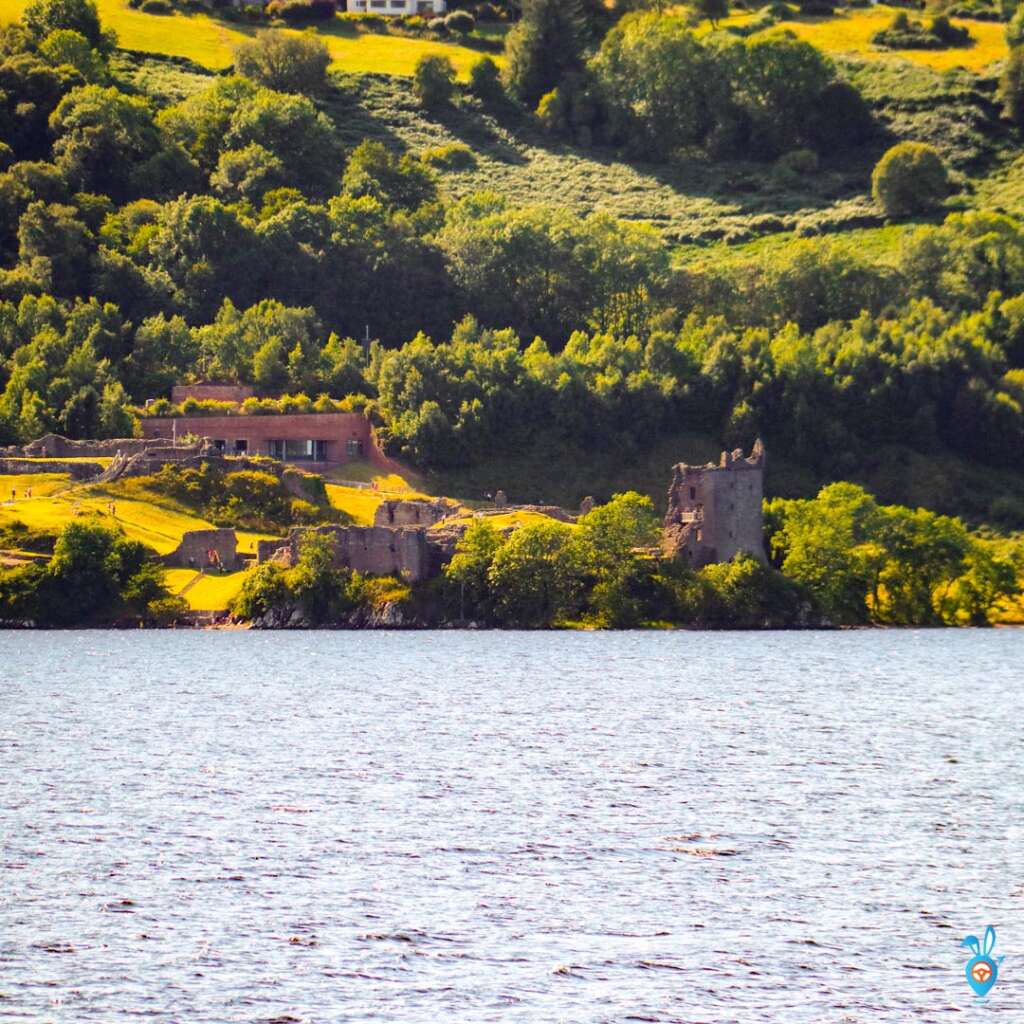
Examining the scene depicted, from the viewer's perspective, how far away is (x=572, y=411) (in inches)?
5571

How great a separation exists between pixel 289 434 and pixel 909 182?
221ft

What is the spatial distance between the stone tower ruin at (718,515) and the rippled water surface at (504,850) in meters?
31.0

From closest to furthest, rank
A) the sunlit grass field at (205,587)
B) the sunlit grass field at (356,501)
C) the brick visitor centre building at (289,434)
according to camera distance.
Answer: the sunlit grass field at (205,587) < the sunlit grass field at (356,501) < the brick visitor centre building at (289,434)

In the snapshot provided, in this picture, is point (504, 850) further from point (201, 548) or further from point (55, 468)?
point (55, 468)

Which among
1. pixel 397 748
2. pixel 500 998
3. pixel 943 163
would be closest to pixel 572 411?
pixel 943 163

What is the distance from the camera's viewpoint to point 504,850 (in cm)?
4794

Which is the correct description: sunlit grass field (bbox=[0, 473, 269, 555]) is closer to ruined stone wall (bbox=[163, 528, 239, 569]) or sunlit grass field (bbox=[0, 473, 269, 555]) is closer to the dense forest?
ruined stone wall (bbox=[163, 528, 239, 569])

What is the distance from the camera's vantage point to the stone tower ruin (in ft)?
385

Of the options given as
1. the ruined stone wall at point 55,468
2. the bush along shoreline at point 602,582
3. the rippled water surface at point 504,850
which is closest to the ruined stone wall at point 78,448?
the ruined stone wall at point 55,468

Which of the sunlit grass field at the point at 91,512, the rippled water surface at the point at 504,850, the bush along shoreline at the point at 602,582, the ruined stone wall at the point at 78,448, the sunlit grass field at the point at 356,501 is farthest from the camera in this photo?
the ruined stone wall at the point at 78,448

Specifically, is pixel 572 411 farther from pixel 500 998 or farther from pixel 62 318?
pixel 500 998

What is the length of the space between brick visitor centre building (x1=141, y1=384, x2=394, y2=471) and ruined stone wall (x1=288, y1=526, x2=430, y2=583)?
82.5 feet

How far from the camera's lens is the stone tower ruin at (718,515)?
117312 mm

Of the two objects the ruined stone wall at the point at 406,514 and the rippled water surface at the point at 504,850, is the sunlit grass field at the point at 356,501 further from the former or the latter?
the rippled water surface at the point at 504,850
